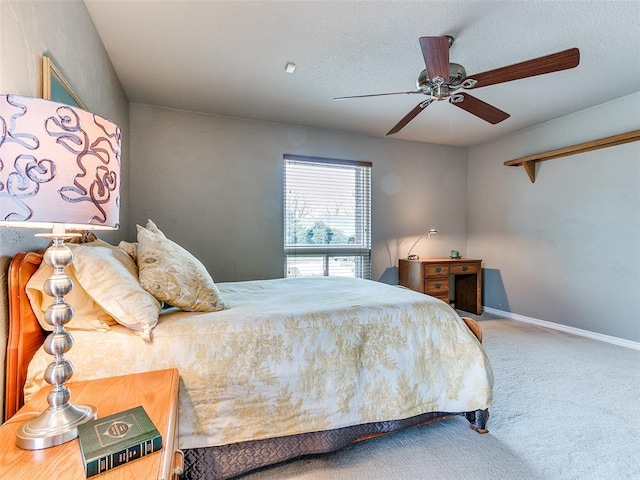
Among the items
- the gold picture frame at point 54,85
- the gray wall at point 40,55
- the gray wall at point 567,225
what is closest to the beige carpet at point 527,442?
the gray wall at point 567,225

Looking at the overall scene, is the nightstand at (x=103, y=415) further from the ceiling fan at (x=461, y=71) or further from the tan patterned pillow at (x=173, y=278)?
the ceiling fan at (x=461, y=71)

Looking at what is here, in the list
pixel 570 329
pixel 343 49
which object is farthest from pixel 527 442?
pixel 343 49

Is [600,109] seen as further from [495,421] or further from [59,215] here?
[59,215]

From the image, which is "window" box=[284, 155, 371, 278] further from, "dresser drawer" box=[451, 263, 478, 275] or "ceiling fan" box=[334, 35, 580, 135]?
"ceiling fan" box=[334, 35, 580, 135]

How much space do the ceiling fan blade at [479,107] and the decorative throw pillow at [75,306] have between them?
8.06 ft

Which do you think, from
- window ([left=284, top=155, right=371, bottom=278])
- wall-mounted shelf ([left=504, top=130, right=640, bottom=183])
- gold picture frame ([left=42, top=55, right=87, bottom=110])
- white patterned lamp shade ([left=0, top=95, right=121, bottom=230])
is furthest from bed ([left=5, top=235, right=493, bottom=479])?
wall-mounted shelf ([left=504, top=130, right=640, bottom=183])

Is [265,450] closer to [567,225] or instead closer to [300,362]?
[300,362]

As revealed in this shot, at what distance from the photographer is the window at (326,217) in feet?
12.8

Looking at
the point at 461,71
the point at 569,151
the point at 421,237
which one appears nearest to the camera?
the point at 461,71

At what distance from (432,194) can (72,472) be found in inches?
187

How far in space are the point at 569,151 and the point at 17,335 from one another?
15.4ft

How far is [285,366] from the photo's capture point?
54.8 inches

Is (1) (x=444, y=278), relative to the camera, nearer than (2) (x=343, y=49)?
No

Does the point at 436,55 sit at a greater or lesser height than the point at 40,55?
greater
